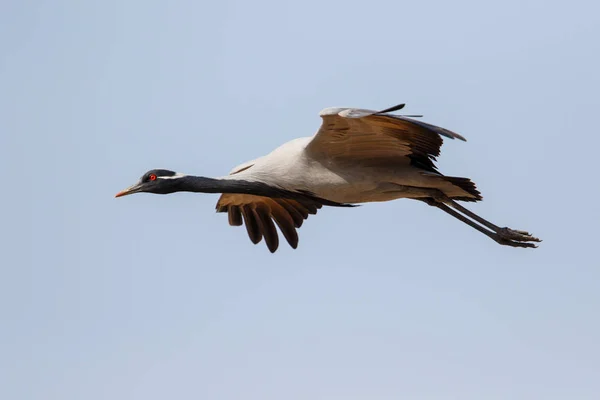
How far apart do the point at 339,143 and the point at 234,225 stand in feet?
9.93

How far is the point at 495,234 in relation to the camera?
1530 cm

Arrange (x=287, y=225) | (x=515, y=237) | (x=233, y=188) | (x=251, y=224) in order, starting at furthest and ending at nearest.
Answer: (x=251, y=224) → (x=287, y=225) → (x=515, y=237) → (x=233, y=188)

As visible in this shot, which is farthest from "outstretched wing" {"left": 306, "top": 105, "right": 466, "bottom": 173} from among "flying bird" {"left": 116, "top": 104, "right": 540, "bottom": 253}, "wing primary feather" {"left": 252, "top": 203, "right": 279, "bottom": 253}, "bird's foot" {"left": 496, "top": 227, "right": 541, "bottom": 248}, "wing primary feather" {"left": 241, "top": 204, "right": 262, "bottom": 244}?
"wing primary feather" {"left": 241, "top": 204, "right": 262, "bottom": 244}

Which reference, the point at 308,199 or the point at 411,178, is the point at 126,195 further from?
the point at 411,178

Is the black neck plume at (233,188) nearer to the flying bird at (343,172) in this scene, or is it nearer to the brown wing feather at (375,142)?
the flying bird at (343,172)

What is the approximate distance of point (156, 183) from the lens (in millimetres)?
14211

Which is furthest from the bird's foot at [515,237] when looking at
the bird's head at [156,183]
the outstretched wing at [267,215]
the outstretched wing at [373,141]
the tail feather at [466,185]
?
the bird's head at [156,183]

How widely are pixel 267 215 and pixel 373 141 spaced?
282cm

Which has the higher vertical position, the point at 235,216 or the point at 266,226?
the point at 235,216

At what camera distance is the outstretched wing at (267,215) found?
1605 cm

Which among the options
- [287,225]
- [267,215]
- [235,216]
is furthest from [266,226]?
[235,216]

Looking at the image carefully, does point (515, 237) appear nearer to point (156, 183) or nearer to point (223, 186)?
point (223, 186)

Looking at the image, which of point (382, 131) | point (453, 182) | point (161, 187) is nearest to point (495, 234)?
point (453, 182)

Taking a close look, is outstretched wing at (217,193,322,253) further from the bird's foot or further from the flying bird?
the bird's foot
